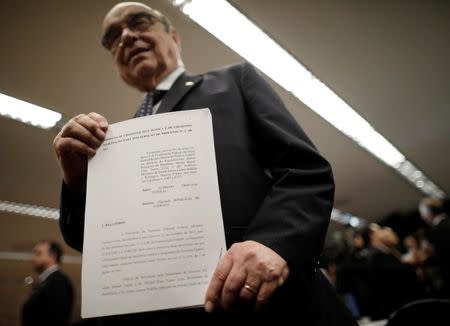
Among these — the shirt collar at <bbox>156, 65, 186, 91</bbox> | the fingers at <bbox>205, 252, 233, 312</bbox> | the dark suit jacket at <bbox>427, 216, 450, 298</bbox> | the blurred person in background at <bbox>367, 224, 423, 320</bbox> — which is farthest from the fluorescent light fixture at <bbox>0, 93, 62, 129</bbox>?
the dark suit jacket at <bbox>427, 216, 450, 298</bbox>

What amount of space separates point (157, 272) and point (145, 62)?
2.82 feet

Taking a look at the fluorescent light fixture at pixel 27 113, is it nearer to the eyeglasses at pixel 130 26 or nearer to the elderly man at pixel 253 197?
the eyeglasses at pixel 130 26

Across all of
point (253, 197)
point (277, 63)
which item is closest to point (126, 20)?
point (253, 197)

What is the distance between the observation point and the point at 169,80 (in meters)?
1.12

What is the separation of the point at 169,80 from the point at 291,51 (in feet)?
7.79

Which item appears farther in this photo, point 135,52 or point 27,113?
point 27,113

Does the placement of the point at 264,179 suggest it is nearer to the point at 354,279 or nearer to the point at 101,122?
the point at 101,122

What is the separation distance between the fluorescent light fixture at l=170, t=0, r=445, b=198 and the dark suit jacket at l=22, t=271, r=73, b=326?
3.20 meters

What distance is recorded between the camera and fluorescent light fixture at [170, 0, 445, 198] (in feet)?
8.42

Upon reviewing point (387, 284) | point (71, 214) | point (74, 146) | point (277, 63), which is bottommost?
point (387, 284)

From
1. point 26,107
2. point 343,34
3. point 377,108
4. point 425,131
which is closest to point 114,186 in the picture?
point 343,34

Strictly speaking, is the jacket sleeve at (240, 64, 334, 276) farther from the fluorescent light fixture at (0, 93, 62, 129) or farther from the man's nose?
the fluorescent light fixture at (0, 93, 62, 129)

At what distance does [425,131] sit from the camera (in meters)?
5.38

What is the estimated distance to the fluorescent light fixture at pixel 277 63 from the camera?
8.42 ft
